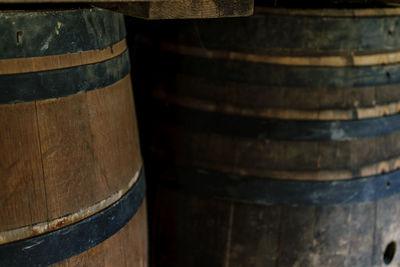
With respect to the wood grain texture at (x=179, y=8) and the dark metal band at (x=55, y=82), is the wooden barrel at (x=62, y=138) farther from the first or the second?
the wood grain texture at (x=179, y=8)

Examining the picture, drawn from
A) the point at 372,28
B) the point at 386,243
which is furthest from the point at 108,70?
the point at 386,243

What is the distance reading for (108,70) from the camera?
1400 mm

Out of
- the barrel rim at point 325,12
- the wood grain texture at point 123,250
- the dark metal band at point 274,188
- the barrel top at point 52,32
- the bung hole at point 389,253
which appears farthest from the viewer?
the bung hole at point 389,253

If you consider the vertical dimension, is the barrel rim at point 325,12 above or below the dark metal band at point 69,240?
above

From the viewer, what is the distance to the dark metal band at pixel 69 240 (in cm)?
123

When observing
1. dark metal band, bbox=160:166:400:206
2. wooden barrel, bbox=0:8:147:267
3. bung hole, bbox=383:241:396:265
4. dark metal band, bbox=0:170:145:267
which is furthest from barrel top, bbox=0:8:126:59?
bung hole, bbox=383:241:396:265

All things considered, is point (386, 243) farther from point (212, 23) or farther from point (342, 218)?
point (212, 23)

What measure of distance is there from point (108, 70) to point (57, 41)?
20cm

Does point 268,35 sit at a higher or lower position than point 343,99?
higher

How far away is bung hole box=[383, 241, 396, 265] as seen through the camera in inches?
97.0

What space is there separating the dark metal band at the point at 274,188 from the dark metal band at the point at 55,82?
887 mm

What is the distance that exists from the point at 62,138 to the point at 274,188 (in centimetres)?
113

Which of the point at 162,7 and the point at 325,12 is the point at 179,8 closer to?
the point at 162,7

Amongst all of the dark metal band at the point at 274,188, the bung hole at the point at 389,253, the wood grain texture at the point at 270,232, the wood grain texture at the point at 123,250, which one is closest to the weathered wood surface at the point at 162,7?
the wood grain texture at the point at 123,250
